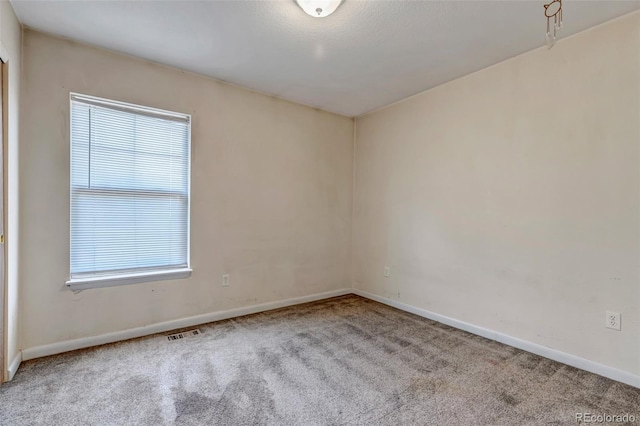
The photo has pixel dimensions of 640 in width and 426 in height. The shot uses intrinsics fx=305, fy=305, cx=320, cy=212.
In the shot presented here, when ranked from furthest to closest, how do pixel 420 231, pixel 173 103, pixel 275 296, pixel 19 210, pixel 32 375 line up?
pixel 275 296
pixel 420 231
pixel 173 103
pixel 19 210
pixel 32 375

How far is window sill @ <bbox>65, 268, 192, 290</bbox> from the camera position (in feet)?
8.25

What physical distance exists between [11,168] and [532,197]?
3887 mm

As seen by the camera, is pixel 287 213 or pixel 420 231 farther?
pixel 287 213

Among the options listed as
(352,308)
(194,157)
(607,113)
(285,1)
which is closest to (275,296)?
(352,308)

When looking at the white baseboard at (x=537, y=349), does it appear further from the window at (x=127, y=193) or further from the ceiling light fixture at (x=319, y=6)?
the ceiling light fixture at (x=319, y=6)

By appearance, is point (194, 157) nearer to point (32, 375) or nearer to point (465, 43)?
point (32, 375)

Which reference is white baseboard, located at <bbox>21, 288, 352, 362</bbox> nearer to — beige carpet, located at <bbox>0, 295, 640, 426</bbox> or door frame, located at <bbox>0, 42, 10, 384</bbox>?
beige carpet, located at <bbox>0, 295, 640, 426</bbox>

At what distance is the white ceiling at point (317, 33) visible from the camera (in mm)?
2027

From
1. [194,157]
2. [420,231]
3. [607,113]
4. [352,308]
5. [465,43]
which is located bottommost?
[352,308]

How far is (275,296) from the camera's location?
12.0 feet

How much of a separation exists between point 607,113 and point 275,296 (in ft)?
11.3

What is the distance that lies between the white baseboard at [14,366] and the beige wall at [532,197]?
3.43 m

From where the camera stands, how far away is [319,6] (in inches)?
75.9

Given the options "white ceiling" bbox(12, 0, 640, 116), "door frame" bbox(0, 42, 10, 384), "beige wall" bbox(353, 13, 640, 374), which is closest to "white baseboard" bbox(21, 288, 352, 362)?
"door frame" bbox(0, 42, 10, 384)
